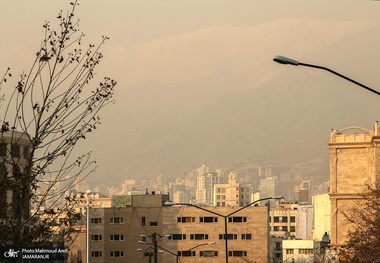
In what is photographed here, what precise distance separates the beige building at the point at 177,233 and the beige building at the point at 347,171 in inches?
1698

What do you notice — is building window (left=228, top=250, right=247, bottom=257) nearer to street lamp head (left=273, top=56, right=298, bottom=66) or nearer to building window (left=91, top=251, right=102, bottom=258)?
building window (left=91, top=251, right=102, bottom=258)

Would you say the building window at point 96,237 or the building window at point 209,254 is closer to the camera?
the building window at point 209,254

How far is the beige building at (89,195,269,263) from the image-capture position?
166750mm

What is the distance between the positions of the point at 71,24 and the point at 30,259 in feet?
24.4

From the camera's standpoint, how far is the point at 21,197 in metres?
27.0

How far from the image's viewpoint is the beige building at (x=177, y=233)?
166750 millimetres

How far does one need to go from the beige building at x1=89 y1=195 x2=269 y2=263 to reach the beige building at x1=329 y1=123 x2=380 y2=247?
142ft

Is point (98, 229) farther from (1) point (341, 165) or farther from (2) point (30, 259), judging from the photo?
(2) point (30, 259)

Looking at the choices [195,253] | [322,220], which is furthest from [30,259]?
[322,220]

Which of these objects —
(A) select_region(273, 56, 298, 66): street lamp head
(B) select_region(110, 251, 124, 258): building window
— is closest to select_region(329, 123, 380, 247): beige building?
(B) select_region(110, 251, 124, 258): building window

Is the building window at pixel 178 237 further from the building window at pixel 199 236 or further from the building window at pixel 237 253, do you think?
the building window at pixel 237 253

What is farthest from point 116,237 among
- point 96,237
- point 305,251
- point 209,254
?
point 305,251

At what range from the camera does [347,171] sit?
125 metres

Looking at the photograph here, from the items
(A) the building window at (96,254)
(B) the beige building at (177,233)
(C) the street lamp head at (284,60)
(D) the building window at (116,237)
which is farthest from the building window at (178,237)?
(C) the street lamp head at (284,60)
